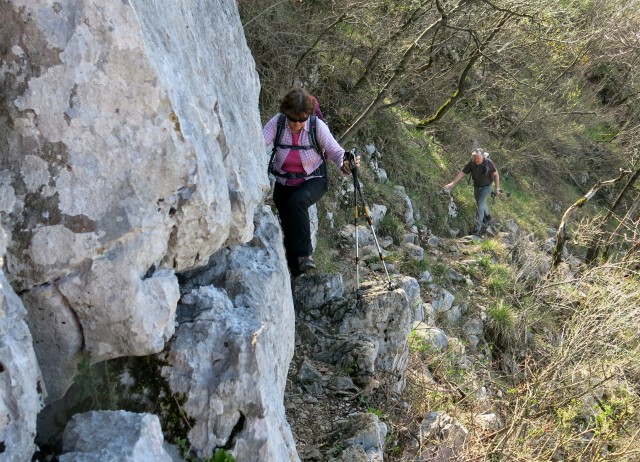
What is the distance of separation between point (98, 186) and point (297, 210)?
2933mm

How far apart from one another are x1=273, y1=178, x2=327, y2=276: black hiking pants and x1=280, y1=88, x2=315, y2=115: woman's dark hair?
68cm

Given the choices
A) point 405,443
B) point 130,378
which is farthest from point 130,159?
point 405,443

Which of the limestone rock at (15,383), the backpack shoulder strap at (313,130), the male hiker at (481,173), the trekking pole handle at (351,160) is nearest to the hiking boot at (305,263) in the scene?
the trekking pole handle at (351,160)

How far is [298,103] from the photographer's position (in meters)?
5.08

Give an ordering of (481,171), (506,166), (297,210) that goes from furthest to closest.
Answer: (506,166), (481,171), (297,210)

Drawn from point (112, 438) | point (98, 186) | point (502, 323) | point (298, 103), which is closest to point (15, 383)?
point (112, 438)

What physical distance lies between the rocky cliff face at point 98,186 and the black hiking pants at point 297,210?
7.72 ft

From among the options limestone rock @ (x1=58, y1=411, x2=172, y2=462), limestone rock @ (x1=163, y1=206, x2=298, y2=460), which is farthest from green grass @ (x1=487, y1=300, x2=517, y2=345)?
limestone rock @ (x1=58, y1=411, x2=172, y2=462)

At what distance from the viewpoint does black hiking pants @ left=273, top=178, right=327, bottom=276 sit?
550 cm

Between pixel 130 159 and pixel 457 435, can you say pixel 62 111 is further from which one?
pixel 457 435

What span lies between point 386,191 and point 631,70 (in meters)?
11.7

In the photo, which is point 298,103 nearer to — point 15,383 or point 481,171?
point 15,383

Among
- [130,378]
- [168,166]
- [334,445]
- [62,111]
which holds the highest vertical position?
[62,111]

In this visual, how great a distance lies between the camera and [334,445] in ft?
16.1
